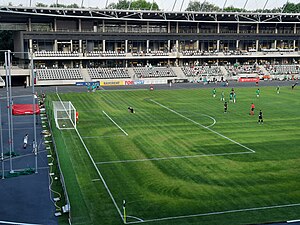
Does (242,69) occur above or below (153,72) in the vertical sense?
above

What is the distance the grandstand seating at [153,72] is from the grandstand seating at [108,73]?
2.76 metres

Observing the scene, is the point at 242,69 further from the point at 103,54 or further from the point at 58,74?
the point at 58,74

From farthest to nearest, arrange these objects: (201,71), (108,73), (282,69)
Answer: (282,69) < (201,71) < (108,73)

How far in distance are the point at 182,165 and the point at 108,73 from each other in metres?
64.1

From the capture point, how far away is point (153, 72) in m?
96.2

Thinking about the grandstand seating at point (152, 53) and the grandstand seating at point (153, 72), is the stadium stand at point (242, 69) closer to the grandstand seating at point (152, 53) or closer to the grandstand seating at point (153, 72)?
the grandstand seating at point (153, 72)

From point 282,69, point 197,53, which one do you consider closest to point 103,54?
point 197,53

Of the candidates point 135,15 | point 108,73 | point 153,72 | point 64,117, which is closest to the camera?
point 64,117

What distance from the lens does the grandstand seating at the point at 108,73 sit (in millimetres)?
91000

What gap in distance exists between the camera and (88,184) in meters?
27.0

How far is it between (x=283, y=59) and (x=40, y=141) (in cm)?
9060

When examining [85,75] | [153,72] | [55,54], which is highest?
[55,54]

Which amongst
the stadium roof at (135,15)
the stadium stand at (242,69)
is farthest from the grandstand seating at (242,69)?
the stadium roof at (135,15)

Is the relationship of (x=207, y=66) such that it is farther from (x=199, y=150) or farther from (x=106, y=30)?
(x=199, y=150)
